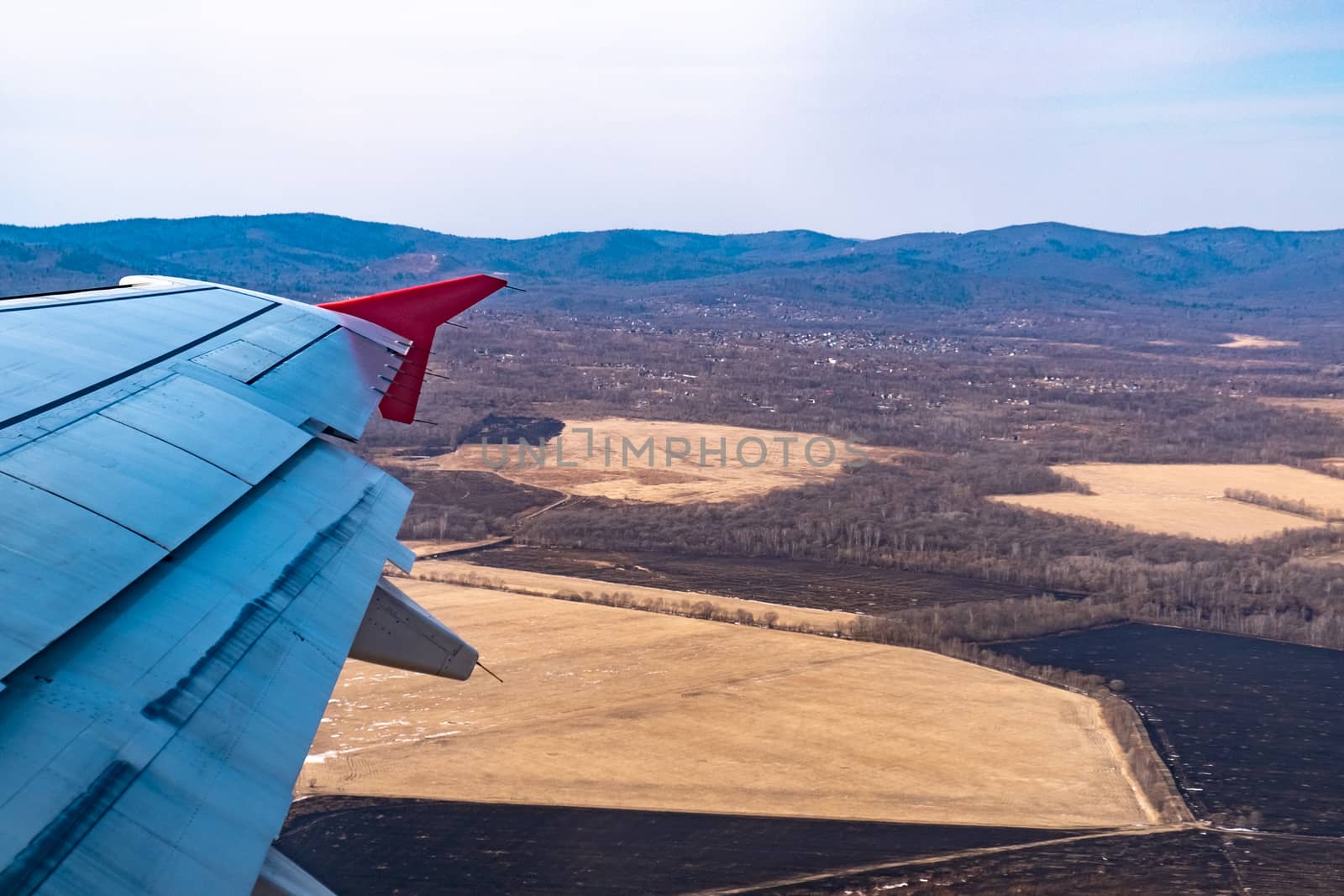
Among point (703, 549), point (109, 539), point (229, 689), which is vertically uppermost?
point (109, 539)

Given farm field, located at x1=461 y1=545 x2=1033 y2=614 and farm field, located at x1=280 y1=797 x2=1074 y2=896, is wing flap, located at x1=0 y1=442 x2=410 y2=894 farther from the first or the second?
farm field, located at x1=461 y1=545 x2=1033 y2=614

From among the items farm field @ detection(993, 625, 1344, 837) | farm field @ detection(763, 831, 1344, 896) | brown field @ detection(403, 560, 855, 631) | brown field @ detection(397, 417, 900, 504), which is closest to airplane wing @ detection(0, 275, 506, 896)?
farm field @ detection(763, 831, 1344, 896)

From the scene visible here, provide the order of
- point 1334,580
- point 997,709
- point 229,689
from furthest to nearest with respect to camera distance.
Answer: point 1334,580
point 997,709
point 229,689

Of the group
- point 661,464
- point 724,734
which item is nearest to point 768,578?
point 724,734

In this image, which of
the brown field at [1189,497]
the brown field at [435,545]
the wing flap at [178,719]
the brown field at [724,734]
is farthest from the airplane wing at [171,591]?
the brown field at [1189,497]

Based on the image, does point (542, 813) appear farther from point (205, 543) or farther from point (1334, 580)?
point (1334, 580)

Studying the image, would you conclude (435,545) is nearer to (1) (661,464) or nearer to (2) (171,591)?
(1) (661,464)

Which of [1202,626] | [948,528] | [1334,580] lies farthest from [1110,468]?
[1202,626]

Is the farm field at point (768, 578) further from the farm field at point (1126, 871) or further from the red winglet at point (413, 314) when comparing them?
the red winglet at point (413, 314)

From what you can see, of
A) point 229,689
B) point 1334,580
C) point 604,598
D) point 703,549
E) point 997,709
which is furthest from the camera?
point 703,549
